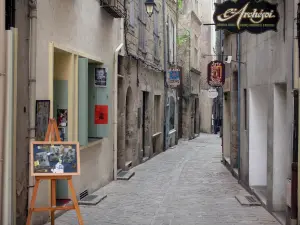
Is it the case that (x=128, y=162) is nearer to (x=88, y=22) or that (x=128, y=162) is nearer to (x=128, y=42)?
(x=128, y=42)

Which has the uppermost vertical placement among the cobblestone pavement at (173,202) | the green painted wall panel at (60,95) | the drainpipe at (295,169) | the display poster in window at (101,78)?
the display poster in window at (101,78)

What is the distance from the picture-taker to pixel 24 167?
6598 mm

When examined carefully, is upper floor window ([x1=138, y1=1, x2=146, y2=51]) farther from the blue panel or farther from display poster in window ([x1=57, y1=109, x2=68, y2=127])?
display poster in window ([x1=57, y1=109, x2=68, y2=127])

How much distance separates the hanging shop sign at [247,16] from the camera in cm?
724

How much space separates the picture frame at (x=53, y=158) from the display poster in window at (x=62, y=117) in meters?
2.35

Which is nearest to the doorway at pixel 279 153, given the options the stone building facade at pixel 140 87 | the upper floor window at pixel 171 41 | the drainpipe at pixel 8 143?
the drainpipe at pixel 8 143

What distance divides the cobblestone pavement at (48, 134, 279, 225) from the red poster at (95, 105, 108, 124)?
4.89 feet

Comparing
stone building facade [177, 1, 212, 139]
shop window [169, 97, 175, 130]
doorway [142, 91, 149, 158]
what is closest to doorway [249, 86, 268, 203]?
doorway [142, 91, 149, 158]

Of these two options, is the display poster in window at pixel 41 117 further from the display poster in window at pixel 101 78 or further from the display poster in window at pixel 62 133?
the display poster in window at pixel 101 78

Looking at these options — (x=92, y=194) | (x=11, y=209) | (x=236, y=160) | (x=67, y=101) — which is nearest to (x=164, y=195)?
(x=92, y=194)

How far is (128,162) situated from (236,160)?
10.0 ft

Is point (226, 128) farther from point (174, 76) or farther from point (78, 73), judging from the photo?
point (78, 73)

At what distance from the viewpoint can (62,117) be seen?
8508 mm

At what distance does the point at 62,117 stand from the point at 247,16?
3.53 m
